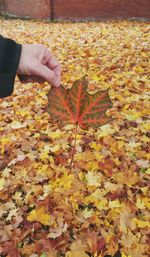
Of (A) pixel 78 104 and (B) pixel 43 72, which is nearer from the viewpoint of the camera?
(B) pixel 43 72

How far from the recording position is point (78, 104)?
183 centimetres

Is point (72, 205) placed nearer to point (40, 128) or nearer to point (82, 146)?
point (82, 146)

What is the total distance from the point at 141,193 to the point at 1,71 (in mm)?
1588

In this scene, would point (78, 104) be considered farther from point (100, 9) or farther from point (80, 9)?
point (80, 9)

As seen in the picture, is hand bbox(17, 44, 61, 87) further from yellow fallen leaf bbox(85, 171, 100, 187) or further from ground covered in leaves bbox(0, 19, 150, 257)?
yellow fallen leaf bbox(85, 171, 100, 187)

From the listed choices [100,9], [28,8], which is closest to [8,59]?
[100,9]

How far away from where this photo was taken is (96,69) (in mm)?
5453

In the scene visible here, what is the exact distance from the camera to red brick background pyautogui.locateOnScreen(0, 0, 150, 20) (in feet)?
40.1

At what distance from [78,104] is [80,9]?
503 inches

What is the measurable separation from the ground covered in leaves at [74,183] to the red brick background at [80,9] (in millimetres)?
9071

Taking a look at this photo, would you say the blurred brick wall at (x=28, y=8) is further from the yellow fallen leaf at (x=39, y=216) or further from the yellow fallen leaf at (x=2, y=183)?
the yellow fallen leaf at (x=39, y=216)

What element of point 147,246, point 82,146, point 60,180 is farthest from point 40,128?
point 147,246

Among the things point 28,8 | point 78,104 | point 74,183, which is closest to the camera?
point 78,104

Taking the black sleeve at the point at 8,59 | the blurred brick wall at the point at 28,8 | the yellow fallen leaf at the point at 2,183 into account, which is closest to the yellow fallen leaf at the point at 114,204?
the yellow fallen leaf at the point at 2,183
